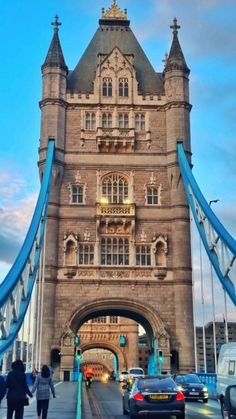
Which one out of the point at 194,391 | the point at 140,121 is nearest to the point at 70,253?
the point at 140,121

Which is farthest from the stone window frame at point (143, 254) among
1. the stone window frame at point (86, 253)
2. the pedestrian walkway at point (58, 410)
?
the pedestrian walkway at point (58, 410)

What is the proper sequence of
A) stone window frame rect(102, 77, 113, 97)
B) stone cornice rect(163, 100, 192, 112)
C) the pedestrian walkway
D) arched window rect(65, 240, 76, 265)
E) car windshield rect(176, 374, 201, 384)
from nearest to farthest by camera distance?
the pedestrian walkway, car windshield rect(176, 374, 201, 384), arched window rect(65, 240, 76, 265), stone cornice rect(163, 100, 192, 112), stone window frame rect(102, 77, 113, 97)

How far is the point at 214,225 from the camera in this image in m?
32.7

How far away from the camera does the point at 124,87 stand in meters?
45.7

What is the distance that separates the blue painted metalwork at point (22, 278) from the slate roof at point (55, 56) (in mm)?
7071

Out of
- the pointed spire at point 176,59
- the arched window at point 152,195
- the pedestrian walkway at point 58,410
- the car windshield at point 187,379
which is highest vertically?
the pointed spire at point 176,59

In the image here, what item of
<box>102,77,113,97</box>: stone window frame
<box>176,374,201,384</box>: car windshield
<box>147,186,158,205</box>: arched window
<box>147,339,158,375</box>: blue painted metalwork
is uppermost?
<box>102,77,113,97</box>: stone window frame

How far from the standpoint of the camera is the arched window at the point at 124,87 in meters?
45.5

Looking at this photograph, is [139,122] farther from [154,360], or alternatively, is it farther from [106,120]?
[154,360]

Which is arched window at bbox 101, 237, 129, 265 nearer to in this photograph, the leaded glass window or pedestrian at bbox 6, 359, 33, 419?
the leaded glass window

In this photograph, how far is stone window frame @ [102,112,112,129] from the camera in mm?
44344

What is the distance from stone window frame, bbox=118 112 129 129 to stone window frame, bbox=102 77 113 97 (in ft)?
6.71

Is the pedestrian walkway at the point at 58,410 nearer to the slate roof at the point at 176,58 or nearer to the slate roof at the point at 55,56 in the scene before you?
the slate roof at the point at 55,56

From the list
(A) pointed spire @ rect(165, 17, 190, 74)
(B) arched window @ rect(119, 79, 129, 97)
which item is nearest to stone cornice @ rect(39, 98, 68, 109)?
(B) arched window @ rect(119, 79, 129, 97)
